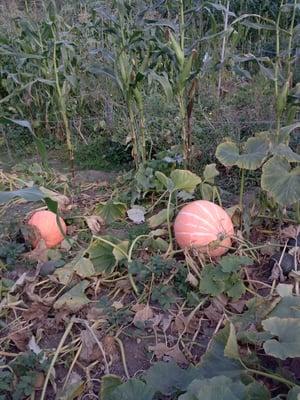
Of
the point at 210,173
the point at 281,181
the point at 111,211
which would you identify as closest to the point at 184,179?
the point at 210,173

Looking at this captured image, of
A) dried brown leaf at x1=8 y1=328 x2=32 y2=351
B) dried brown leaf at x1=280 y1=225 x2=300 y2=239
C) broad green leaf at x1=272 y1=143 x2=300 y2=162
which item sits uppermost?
broad green leaf at x1=272 y1=143 x2=300 y2=162

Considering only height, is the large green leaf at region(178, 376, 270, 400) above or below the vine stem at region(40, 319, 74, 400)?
above

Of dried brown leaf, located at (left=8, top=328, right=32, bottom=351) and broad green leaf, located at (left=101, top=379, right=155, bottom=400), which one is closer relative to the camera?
broad green leaf, located at (left=101, top=379, right=155, bottom=400)

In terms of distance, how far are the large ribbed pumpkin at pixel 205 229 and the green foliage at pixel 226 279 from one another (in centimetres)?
19

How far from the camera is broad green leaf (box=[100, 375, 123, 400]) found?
1746mm

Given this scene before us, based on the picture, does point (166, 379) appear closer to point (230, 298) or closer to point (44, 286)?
point (230, 298)

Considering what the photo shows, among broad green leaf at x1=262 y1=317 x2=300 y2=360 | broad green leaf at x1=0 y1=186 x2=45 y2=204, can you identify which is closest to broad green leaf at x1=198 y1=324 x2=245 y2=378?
broad green leaf at x1=262 y1=317 x2=300 y2=360

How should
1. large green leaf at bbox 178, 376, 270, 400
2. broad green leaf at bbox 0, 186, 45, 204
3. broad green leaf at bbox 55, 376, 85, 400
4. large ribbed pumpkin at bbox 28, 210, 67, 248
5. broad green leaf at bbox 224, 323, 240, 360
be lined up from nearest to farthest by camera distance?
large green leaf at bbox 178, 376, 270, 400 < broad green leaf at bbox 224, 323, 240, 360 < broad green leaf at bbox 55, 376, 85, 400 < broad green leaf at bbox 0, 186, 45, 204 < large ribbed pumpkin at bbox 28, 210, 67, 248

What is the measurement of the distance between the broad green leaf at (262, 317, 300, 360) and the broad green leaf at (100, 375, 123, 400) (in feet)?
1.68

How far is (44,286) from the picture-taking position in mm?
2484

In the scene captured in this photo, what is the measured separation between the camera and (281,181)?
Result: 2350 millimetres

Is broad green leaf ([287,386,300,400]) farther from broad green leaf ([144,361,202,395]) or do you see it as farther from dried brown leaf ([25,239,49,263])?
dried brown leaf ([25,239,49,263])

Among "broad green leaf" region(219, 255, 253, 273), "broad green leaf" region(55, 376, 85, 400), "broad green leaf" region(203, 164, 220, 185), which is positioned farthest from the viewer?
"broad green leaf" region(203, 164, 220, 185)

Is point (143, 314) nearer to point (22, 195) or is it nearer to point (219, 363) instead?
point (219, 363)
